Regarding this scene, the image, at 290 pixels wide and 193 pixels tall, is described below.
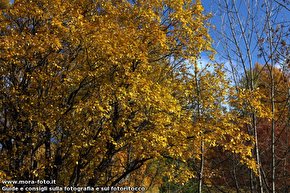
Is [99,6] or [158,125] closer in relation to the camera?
[158,125]

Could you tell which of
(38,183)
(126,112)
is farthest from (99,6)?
(38,183)

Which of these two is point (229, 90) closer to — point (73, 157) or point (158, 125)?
point (158, 125)

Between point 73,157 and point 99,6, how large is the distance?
428cm

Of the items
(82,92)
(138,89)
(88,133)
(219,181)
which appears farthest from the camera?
(219,181)

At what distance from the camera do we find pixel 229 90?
8336 millimetres

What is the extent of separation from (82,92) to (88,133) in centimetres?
123

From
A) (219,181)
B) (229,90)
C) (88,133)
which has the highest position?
(229,90)

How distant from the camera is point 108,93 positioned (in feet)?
23.0

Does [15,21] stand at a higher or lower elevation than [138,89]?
higher

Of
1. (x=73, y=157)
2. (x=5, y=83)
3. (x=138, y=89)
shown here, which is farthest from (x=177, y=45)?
(x=5, y=83)

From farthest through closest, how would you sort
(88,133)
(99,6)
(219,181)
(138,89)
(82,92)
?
(219,181) → (99,6) → (82,92) → (88,133) → (138,89)

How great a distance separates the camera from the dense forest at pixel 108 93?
23.0 ft

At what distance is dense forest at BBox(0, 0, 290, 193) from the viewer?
→ 7.02 m

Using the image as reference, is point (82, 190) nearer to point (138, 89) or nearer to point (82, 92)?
point (82, 92)
